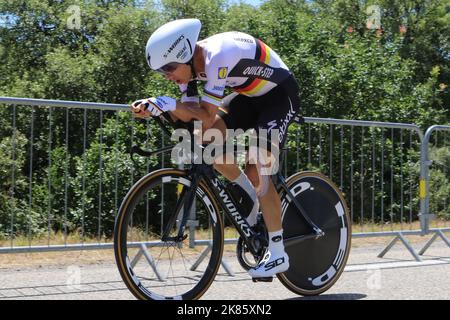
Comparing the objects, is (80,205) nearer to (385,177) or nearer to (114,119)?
(114,119)

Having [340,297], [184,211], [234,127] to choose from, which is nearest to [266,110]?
[234,127]

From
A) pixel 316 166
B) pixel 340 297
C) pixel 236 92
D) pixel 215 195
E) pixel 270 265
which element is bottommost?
pixel 340 297

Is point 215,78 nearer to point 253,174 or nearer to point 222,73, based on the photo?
point 222,73

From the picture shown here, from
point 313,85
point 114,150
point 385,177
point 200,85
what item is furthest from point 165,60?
point 313,85

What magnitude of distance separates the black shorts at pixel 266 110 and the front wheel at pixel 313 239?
1.84 ft

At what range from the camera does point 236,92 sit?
512 cm

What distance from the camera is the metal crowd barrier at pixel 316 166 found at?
6375mm

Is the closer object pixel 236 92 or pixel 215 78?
pixel 215 78

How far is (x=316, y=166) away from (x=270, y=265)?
3.92m

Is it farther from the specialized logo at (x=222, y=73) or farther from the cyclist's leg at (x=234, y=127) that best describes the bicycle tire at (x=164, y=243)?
the specialized logo at (x=222, y=73)

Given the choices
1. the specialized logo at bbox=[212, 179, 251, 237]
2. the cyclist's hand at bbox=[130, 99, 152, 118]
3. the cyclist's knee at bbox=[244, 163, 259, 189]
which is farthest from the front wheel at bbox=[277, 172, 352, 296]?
the cyclist's hand at bbox=[130, 99, 152, 118]

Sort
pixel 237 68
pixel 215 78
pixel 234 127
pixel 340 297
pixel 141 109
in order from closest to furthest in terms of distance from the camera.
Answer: pixel 141 109, pixel 215 78, pixel 237 68, pixel 234 127, pixel 340 297

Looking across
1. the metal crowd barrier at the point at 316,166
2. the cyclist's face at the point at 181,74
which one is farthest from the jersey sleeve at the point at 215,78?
the metal crowd barrier at the point at 316,166

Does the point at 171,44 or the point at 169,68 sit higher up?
the point at 171,44
